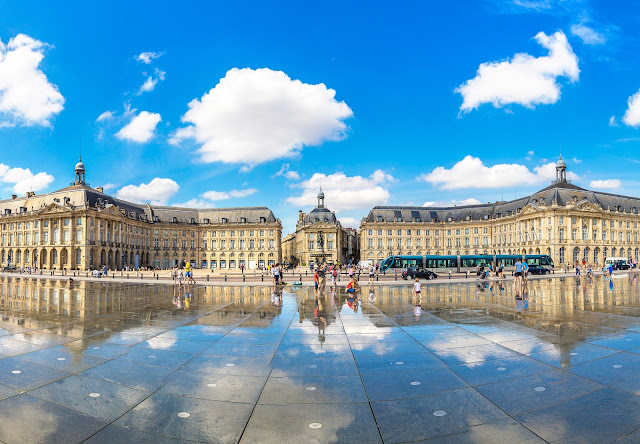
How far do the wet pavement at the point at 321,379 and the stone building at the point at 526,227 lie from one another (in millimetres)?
88146

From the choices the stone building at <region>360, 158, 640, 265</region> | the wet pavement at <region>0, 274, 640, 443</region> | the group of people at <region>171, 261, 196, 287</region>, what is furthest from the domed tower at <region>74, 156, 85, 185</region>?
the wet pavement at <region>0, 274, 640, 443</region>

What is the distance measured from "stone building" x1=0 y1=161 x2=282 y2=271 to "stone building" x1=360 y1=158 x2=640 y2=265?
35.9 meters

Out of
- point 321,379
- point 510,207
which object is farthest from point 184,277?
point 510,207

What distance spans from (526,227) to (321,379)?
104m

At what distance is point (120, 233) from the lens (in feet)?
306

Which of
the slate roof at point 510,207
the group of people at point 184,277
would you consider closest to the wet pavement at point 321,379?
the group of people at point 184,277

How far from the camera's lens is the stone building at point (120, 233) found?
84750 mm

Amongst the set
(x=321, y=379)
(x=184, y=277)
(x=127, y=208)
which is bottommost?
(x=184, y=277)

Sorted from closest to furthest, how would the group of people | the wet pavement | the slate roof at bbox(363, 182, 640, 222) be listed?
1. the wet pavement
2. the group of people
3. the slate roof at bbox(363, 182, 640, 222)

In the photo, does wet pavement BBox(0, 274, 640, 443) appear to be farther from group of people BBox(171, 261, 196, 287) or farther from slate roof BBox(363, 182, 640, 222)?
slate roof BBox(363, 182, 640, 222)

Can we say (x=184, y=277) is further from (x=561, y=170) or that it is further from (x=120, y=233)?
(x=561, y=170)

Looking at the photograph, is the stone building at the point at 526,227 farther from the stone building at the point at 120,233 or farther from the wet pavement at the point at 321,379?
the wet pavement at the point at 321,379

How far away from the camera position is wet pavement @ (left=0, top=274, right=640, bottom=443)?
6082 mm

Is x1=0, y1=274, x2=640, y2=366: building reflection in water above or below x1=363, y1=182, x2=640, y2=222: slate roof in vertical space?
below
